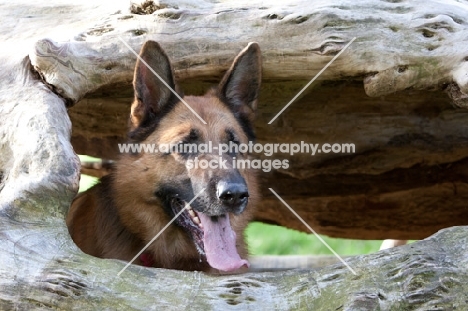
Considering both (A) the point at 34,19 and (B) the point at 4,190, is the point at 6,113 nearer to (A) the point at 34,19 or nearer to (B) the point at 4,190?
(B) the point at 4,190

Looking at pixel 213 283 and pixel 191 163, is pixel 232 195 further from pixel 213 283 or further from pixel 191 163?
pixel 213 283

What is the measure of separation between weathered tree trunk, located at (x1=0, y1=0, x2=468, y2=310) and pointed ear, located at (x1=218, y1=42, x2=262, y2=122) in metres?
0.10

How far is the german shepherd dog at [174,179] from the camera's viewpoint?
14.6 ft

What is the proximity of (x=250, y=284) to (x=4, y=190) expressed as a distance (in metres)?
1.44

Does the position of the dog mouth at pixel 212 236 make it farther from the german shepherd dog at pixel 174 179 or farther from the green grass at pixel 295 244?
the green grass at pixel 295 244

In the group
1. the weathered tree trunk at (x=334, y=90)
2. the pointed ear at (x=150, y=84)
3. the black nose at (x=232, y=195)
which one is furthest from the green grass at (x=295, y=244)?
the black nose at (x=232, y=195)

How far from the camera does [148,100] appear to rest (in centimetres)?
482

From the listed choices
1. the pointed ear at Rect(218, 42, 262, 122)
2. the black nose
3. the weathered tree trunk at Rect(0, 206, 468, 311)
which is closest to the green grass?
the pointed ear at Rect(218, 42, 262, 122)

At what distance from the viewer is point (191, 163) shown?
4.54 meters

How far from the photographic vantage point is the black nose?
420 cm

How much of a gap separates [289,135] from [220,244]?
174cm

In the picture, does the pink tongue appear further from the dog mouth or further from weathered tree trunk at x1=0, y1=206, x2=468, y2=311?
weathered tree trunk at x1=0, y1=206, x2=468, y2=311

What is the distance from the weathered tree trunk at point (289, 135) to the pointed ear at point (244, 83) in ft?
0.34

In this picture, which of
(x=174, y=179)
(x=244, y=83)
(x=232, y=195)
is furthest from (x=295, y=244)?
(x=232, y=195)
